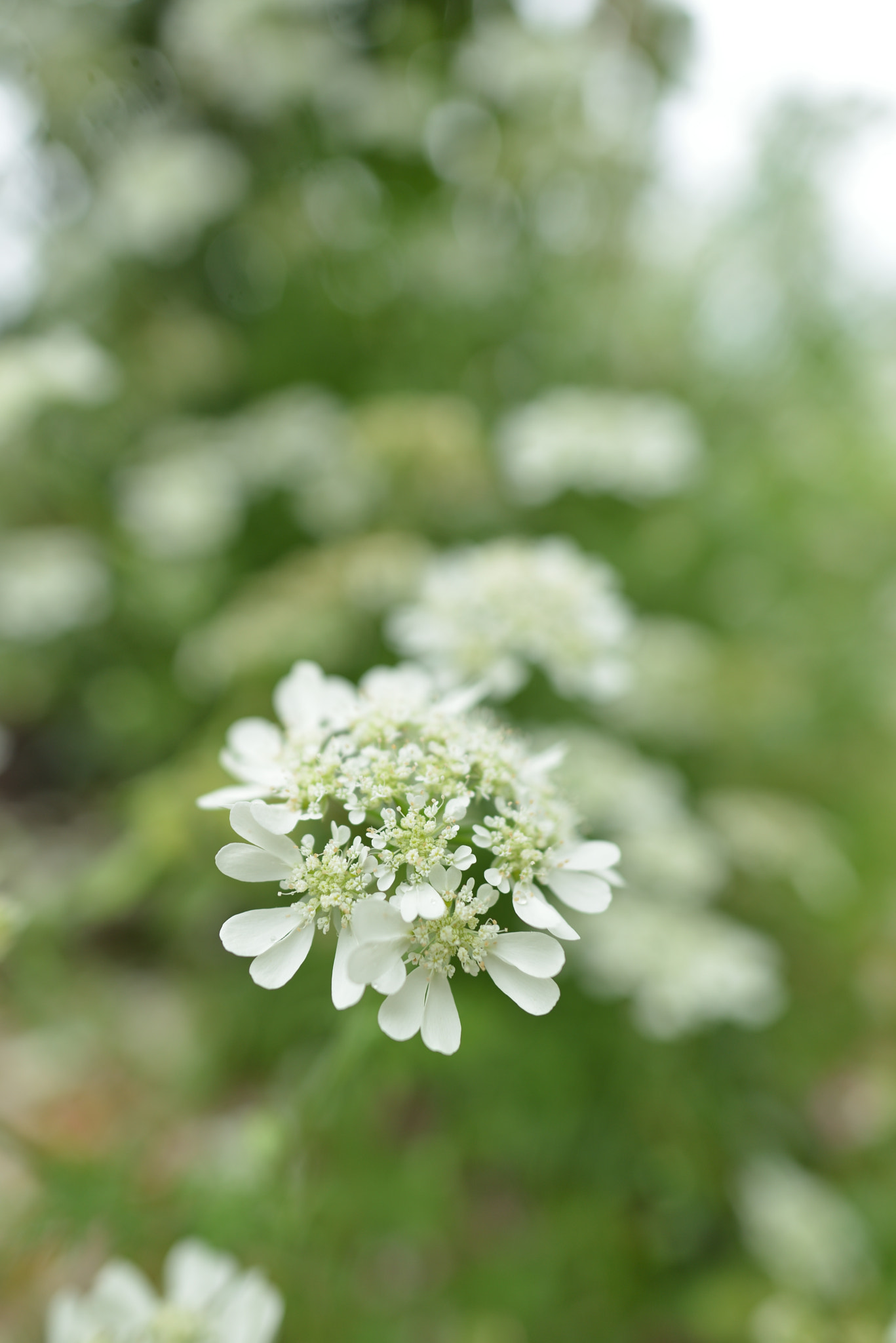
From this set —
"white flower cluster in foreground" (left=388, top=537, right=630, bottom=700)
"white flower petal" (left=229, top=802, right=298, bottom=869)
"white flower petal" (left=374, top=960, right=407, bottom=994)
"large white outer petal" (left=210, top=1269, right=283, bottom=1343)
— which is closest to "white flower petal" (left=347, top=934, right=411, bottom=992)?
"white flower petal" (left=374, top=960, right=407, bottom=994)

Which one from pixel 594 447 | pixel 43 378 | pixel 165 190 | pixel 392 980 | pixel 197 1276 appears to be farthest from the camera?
pixel 165 190

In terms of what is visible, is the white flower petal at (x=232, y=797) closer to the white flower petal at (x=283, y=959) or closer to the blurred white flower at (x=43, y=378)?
the white flower petal at (x=283, y=959)

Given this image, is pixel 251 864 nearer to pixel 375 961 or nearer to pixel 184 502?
pixel 375 961


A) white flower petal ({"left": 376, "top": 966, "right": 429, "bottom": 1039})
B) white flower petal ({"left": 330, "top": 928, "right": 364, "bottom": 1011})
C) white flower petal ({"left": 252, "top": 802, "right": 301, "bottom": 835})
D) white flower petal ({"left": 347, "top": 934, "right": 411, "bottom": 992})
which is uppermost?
white flower petal ({"left": 252, "top": 802, "right": 301, "bottom": 835})

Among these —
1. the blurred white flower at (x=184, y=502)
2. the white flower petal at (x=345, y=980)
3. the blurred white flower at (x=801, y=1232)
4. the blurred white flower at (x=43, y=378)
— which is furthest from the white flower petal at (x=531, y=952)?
the blurred white flower at (x=184, y=502)

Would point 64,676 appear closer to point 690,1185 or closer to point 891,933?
point 690,1185

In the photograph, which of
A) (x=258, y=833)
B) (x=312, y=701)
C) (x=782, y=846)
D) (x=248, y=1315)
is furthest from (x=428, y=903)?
(x=782, y=846)

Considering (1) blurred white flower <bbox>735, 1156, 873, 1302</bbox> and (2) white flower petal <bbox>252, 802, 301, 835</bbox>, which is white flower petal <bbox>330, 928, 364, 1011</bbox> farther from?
(1) blurred white flower <bbox>735, 1156, 873, 1302</bbox>
